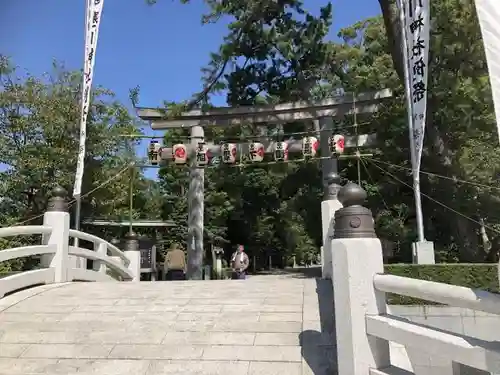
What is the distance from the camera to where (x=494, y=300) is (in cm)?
222

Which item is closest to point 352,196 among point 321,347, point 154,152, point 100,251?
point 321,347

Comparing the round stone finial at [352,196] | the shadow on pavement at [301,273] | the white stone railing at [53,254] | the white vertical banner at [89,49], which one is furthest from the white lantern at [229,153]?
the round stone finial at [352,196]

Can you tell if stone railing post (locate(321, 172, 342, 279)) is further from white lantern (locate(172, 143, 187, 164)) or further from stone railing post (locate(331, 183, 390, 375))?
white lantern (locate(172, 143, 187, 164))

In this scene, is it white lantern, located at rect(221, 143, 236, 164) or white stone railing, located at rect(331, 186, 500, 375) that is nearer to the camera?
white stone railing, located at rect(331, 186, 500, 375)

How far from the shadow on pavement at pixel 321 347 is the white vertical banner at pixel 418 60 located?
6.11 m

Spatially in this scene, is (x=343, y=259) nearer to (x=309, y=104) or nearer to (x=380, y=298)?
(x=380, y=298)

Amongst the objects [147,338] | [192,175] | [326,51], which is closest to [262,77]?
[326,51]

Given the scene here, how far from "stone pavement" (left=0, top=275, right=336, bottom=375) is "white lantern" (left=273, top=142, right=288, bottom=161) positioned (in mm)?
7312

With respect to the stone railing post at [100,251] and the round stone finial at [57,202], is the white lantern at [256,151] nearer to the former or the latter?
the stone railing post at [100,251]

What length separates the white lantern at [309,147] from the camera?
1304 centimetres

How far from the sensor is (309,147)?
1307 centimetres

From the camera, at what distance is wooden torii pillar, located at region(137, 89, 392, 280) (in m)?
13.3

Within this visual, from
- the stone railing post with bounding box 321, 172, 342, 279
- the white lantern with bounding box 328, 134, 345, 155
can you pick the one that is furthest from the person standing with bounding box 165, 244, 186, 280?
the stone railing post with bounding box 321, 172, 342, 279

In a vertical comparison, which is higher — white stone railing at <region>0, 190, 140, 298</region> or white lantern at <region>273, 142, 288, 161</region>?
white lantern at <region>273, 142, 288, 161</region>
